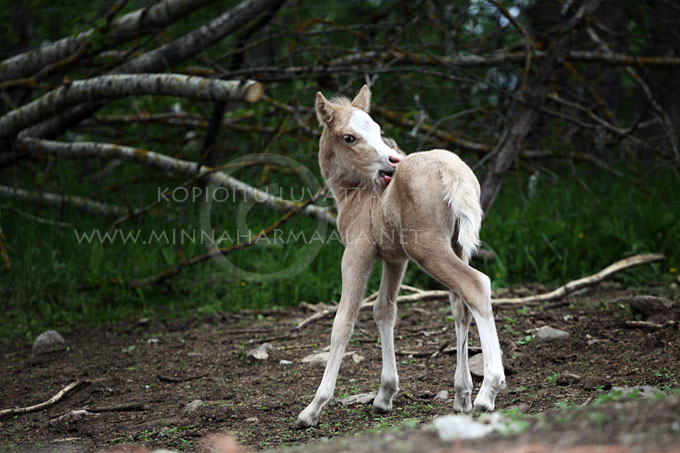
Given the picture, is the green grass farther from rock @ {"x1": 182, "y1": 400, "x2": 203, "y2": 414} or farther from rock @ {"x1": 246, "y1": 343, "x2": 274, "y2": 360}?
rock @ {"x1": 182, "y1": 400, "x2": 203, "y2": 414}

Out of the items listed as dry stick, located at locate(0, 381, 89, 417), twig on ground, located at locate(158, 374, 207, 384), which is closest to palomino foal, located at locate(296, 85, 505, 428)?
twig on ground, located at locate(158, 374, 207, 384)

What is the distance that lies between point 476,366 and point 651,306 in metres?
1.52

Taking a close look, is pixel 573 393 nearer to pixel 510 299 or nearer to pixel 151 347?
pixel 510 299

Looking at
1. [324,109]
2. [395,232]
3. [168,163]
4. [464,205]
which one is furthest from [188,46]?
[464,205]

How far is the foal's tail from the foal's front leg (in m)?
0.67

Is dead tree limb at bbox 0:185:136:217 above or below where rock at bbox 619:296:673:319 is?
above

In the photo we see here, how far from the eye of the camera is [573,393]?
12.5 ft

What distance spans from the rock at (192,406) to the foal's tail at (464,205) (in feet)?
6.58

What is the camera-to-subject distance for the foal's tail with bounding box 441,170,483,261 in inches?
138

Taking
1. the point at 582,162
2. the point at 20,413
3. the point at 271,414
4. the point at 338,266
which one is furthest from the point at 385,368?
the point at 582,162

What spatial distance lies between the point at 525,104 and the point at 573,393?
377 cm

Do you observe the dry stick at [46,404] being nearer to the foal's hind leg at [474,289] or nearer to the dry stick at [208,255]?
the dry stick at [208,255]

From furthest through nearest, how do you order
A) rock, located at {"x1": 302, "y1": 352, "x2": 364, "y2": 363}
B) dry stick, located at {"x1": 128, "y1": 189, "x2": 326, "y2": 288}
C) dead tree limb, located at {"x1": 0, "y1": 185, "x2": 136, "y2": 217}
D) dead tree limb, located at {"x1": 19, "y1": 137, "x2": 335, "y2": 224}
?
dead tree limb, located at {"x1": 0, "y1": 185, "x2": 136, "y2": 217} < dead tree limb, located at {"x1": 19, "y1": 137, "x2": 335, "y2": 224} < dry stick, located at {"x1": 128, "y1": 189, "x2": 326, "y2": 288} < rock, located at {"x1": 302, "y1": 352, "x2": 364, "y2": 363}

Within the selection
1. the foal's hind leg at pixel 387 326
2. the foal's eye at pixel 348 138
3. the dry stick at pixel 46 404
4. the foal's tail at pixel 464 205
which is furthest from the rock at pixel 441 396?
the dry stick at pixel 46 404
